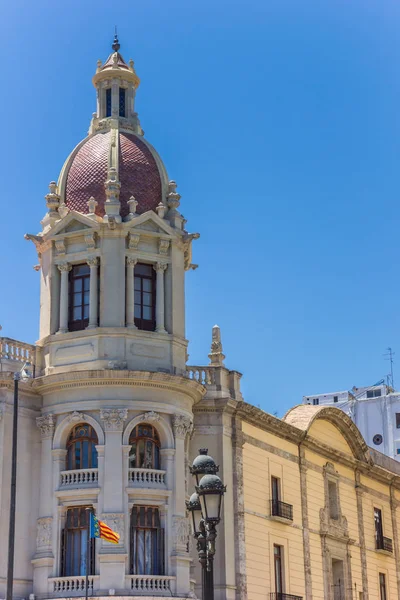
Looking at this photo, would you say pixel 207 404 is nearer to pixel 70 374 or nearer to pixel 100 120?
pixel 70 374

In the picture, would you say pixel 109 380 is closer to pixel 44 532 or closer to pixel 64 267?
pixel 64 267

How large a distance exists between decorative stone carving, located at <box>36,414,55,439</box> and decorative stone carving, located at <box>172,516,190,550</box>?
5.06 meters

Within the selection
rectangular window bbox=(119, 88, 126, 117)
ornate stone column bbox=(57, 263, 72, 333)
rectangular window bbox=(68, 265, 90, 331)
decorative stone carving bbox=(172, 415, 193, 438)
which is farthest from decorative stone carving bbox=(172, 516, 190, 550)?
rectangular window bbox=(119, 88, 126, 117)

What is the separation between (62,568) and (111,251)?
35.1 ft

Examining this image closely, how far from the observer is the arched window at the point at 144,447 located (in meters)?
36.1

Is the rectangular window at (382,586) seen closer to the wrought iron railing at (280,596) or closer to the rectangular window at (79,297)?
the wrought iron railing at (280,596)

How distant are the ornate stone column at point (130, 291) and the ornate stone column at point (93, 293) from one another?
1.06 meters

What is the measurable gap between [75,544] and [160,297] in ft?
29.1

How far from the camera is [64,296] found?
38.0 m

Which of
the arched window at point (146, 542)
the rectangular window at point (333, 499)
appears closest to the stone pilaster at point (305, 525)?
the rectangular window at point (333, 499)

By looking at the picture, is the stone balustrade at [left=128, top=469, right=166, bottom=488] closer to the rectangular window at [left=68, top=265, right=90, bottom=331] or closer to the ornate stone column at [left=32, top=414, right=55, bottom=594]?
the ornate stone column at [left=32, top=414, right=55, bottom=594]

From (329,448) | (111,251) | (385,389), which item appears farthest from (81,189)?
(385,389)

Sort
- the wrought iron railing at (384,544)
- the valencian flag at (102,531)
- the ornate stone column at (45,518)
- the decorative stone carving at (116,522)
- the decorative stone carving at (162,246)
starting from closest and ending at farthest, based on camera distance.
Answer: the valencian flag at (102,531) → the decorative stone carving at (116,522) → the ornate stone column at (45,518) → the decorative stone carving at (162,246) → the wrought iron railing at (384,544)

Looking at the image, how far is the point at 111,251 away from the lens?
3762 cm
